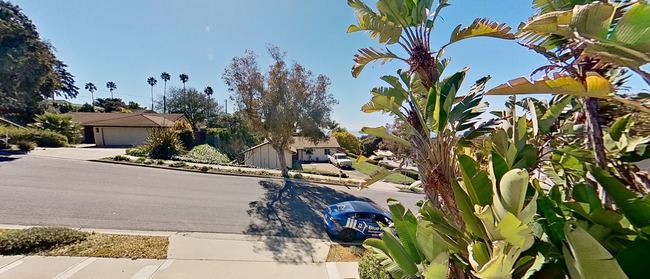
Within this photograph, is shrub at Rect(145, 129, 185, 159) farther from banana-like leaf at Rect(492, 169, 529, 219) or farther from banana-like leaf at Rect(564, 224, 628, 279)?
banana-like leaf at Rect(564, 224, 628, 279)

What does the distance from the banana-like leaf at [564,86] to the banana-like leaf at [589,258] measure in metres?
0.72

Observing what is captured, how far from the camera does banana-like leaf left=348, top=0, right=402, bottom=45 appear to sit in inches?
86.0

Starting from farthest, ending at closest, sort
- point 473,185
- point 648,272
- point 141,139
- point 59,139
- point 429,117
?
point 141,139, point 59,139, point 429,117, point 473,185, point 648,272

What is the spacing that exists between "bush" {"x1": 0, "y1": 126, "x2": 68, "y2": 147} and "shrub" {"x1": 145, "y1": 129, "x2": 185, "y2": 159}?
859 cm

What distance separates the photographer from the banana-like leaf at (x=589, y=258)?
0.93 meters

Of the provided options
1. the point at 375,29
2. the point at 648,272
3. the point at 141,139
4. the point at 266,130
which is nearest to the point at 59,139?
the point at 141,139

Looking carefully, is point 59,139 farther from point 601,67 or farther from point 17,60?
point 601,67

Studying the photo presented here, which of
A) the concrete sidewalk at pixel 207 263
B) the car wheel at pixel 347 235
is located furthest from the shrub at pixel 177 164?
the car wheel at pixel 347 235

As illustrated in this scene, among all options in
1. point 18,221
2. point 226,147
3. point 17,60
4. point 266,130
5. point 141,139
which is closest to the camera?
point 18,221

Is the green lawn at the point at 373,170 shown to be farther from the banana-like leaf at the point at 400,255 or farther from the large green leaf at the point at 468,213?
the large green leaf at the point at 468,213

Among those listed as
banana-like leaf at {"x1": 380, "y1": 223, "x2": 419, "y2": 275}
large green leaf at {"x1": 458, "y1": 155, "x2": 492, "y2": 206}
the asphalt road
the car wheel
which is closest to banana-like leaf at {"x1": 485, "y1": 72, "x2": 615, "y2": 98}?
large green leaf at {"x1": 458, "y1": 155, "x2": 492, "y2": 206}

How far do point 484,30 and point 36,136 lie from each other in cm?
3023

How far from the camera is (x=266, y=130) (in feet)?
45.9

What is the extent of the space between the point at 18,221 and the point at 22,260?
130 inches
